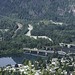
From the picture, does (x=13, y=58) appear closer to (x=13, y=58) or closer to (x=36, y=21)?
(x=13, y=58)

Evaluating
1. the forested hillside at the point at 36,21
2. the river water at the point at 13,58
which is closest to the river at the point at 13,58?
the river water at the point at 13,58

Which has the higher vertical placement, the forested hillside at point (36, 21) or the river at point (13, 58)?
the forested hillside at point (36, 21)

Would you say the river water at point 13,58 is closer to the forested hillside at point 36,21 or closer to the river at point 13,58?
the river at point 13,58

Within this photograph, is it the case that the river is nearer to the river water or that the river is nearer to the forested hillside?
the river water

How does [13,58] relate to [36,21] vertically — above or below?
below

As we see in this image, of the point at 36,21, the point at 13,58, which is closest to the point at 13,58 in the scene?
the point at 13,58

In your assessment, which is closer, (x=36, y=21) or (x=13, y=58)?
(x=13, y=58)

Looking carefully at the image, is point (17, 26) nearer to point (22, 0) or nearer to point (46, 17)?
point (46, 17)

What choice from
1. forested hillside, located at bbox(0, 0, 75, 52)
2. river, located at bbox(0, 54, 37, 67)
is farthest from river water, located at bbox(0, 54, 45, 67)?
forested hillside, located at bbox(0, 0, 75, 52)

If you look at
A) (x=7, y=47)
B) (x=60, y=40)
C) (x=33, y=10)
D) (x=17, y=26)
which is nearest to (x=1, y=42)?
(x=7, y=47)
